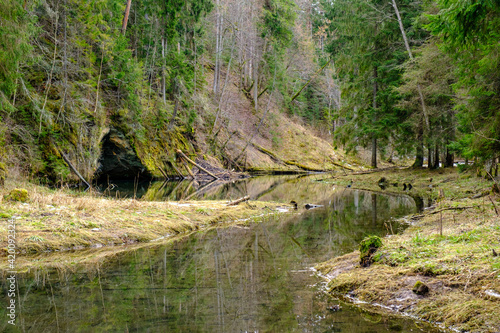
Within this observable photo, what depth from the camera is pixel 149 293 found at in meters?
4.68

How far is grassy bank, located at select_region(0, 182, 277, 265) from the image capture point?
680 centimetres

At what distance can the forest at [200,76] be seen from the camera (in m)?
9.31

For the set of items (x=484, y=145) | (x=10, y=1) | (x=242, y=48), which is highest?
(x=242, y=48)

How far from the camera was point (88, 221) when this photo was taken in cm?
771

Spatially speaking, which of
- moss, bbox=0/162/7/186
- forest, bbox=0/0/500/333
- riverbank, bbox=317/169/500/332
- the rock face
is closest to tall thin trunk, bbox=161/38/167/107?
forest, bbox=0/0/500/333

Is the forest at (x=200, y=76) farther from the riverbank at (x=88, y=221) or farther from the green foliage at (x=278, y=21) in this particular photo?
the riverbank at (x=88, y=221)

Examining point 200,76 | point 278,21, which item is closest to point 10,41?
point 200,76

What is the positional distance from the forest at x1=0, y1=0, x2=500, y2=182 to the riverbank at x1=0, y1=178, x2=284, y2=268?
3477 mm

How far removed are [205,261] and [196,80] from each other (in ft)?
76.9

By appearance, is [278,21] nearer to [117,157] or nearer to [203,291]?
[117,157]

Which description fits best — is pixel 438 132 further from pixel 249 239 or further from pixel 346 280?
pixel 346 280

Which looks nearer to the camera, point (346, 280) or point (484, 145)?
point (346, 280)

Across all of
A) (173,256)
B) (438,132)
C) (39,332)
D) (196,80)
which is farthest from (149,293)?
(196,80)

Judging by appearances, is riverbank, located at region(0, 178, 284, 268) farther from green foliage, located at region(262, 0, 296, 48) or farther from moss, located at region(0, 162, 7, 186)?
green foliage, located at region(262, 0, 296, 48)
